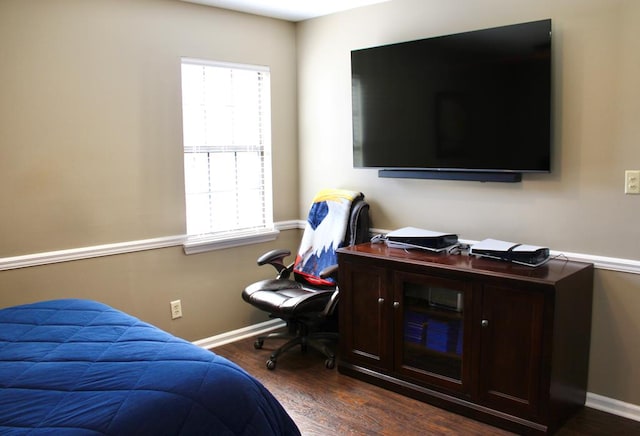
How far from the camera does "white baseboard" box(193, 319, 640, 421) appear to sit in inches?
116

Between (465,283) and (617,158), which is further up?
(617,158)

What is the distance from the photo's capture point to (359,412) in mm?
3051

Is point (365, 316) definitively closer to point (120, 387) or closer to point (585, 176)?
point (585, 176)

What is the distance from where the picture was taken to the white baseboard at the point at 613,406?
2.92 meters

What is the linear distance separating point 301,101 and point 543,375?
266 centimetres

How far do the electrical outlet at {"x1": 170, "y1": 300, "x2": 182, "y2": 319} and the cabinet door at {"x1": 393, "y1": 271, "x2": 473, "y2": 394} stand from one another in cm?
150

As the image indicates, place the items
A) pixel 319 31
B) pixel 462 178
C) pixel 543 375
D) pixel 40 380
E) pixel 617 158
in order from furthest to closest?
pixel 319 31 → pixel 462 178 → pixel 617 158 → pixel 543 375 → pixel 40 380

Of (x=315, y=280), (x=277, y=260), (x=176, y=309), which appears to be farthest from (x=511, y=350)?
(x=176, y=309)

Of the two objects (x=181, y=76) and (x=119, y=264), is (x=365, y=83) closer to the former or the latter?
(x=181, y=76)

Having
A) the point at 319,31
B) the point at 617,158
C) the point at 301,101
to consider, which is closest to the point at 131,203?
the point at 301,101

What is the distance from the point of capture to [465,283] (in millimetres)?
2920

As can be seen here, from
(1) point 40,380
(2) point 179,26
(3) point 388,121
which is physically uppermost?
(2) point 179,26

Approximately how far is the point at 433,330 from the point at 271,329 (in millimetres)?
1582

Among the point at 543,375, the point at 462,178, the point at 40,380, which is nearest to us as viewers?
the point at 40,380
